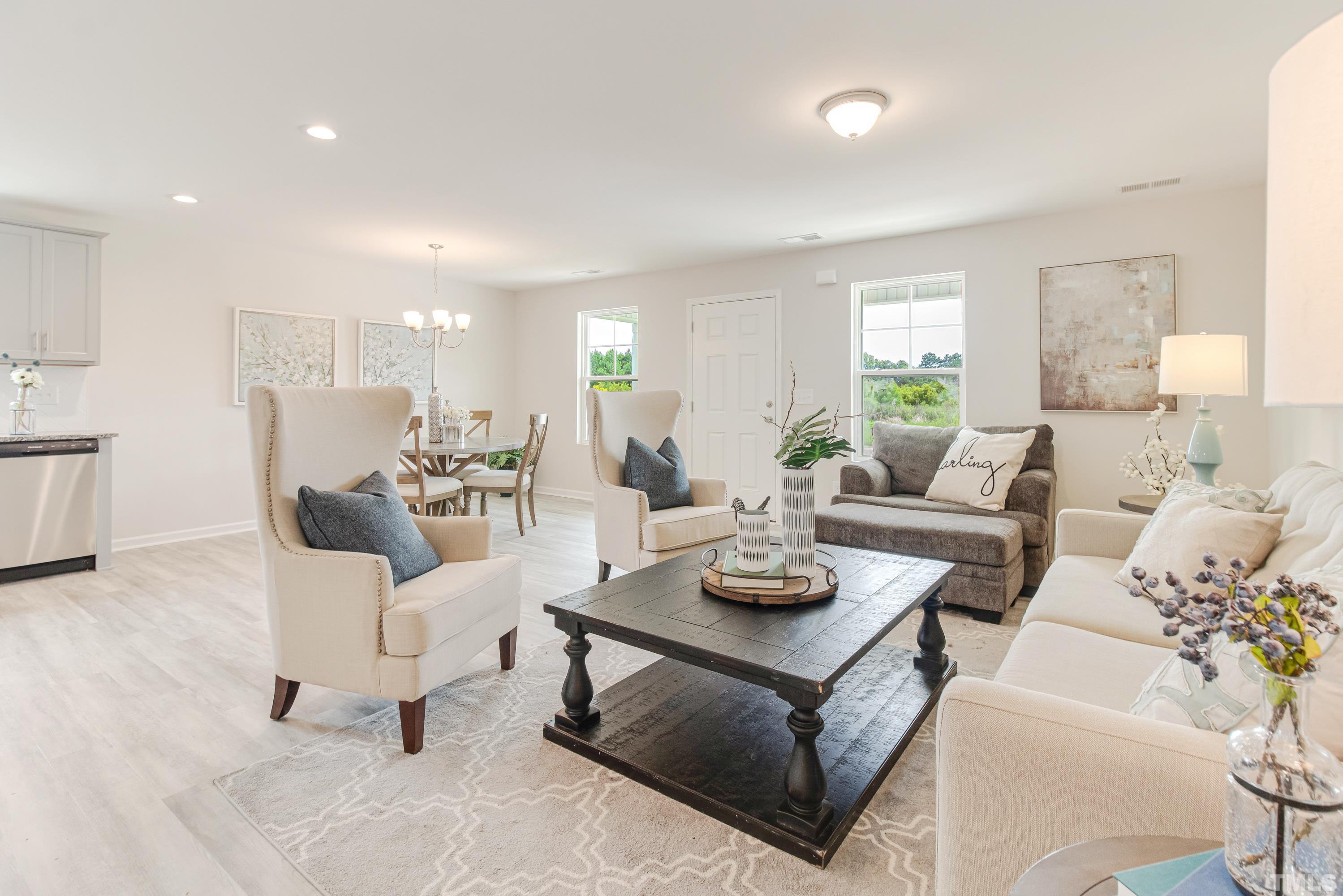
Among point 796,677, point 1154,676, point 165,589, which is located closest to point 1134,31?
point 1154,676

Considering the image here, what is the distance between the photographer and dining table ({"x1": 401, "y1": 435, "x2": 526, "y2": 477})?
460cm

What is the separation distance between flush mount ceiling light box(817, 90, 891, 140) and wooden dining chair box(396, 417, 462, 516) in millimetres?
2877

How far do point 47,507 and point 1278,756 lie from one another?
5.47 meters

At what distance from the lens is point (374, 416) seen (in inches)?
99.0

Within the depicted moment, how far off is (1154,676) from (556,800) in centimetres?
142

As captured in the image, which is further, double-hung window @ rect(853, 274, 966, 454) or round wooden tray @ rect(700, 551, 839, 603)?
double-hung window @ rect(853, 274, 966, 454)

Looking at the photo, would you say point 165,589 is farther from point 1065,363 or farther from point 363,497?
point 1065,363

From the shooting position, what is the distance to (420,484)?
4422 mm

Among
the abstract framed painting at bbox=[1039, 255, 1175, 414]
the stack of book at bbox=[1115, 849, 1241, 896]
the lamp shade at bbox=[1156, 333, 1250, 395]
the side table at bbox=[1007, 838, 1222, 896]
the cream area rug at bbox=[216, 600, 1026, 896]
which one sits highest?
the abstract framed painting at bbox=[1039, 255, 1175, 414]

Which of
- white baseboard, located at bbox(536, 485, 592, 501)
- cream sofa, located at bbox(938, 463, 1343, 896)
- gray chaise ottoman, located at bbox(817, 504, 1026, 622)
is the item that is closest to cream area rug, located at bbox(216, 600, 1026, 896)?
cream sofa, located at bbox(938, 463, 1343, 896)

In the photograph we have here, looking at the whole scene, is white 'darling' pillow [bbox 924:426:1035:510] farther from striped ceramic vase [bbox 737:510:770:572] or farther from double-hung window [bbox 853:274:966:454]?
striped ceramic vase [bbox 737:510:770:572]

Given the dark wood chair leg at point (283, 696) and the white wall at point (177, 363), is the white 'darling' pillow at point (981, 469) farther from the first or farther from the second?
the white wall at point (177, 363)

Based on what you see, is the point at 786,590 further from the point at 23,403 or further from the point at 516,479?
the point at 23,403

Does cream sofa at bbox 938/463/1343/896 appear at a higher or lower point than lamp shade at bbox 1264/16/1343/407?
lower
